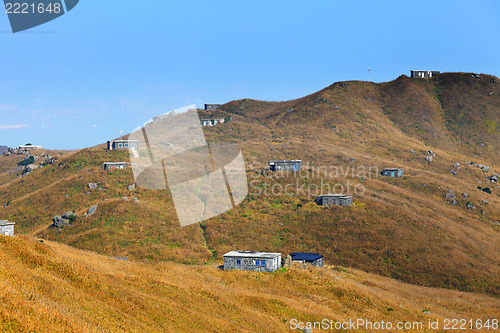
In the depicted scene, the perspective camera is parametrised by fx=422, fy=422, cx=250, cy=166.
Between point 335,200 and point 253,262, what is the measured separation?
4301cm

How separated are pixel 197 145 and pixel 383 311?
379ft

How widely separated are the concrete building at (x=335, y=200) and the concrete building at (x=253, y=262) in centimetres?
3976

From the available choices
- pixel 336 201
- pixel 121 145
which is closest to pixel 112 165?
pixel 121 145

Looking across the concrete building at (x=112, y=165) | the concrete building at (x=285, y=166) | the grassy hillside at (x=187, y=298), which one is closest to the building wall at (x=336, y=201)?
the concrete building at (x=285, y=166)

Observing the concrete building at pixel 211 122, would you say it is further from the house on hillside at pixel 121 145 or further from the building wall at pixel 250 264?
the building wall at pixel 250 264

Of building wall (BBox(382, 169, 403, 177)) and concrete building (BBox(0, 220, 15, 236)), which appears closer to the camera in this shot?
concrete building (BBox(0, 220, 15, 236))

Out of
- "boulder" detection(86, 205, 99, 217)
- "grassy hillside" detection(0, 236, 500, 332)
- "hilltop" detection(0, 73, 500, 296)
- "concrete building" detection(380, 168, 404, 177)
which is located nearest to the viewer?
"grassy hillside" detection(0, 236, 500, 332)

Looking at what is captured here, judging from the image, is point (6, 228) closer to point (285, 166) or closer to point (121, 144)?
point (121, 144)

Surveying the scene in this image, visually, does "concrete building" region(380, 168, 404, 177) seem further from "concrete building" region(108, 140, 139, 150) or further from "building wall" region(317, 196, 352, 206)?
"concrete building" region(108, 140, 139, 150)

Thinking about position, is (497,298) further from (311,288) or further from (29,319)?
(29,319)

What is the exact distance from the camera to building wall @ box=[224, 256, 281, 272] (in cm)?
5925

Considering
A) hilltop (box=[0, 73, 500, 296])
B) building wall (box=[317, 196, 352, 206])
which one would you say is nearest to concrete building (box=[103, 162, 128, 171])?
hilltop (box=[0, 73, 500, 296])

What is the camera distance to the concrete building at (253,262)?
59.3 m

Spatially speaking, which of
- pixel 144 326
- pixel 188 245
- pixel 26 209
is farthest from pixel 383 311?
pixel 26 209
